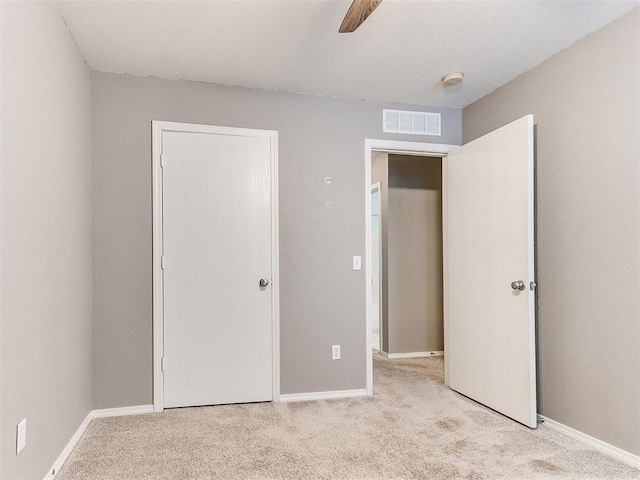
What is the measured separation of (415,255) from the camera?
4957 millimetres

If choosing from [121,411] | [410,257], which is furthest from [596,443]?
[121,411]

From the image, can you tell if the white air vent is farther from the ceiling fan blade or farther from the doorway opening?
the ceiling fan blade

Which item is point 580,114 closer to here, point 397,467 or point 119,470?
point 397,467

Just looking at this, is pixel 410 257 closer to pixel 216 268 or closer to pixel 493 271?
pixel 493 271

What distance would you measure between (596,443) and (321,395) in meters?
1.81

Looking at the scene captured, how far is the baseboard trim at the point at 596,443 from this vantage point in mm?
2264

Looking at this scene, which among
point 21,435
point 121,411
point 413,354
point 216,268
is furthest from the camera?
point 413,354

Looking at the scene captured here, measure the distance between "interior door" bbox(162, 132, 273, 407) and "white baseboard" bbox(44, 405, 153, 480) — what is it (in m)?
0.19

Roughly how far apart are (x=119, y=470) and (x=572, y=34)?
347cm

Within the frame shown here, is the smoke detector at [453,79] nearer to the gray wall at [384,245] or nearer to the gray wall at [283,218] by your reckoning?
the gray wall at [283,218]

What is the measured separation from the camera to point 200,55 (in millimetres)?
2779

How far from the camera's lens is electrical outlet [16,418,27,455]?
67.7 inches

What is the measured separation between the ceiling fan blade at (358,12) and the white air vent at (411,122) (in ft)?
5.43

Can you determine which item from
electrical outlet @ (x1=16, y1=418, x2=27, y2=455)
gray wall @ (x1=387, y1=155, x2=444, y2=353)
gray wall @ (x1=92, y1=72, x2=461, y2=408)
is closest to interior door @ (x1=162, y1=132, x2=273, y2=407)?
gray wall @ (x1=92, y1=72, x2=461, y2=408)
